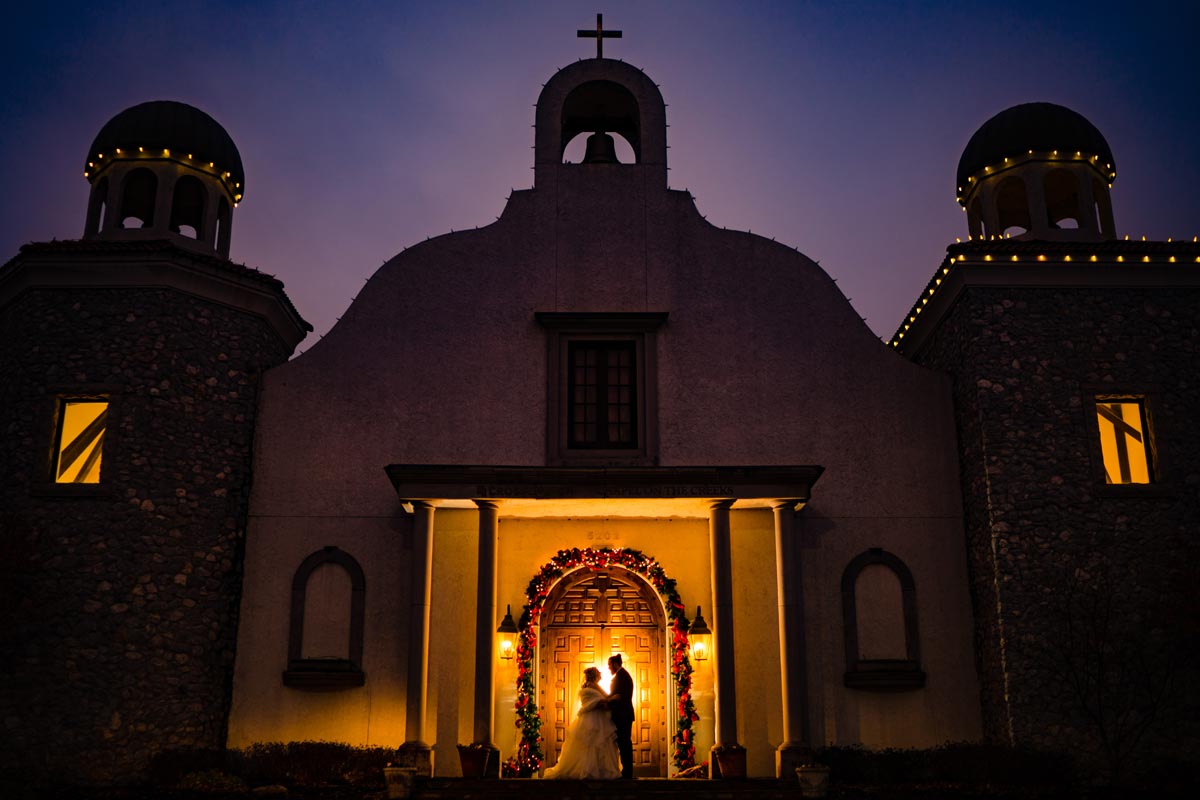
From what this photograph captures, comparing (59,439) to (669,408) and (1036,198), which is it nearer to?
(669,408)

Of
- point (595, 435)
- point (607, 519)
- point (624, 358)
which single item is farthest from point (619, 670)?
point (624, 358)

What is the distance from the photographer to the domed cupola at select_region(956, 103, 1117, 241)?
19.6 meters

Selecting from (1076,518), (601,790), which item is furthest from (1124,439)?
(601,790)

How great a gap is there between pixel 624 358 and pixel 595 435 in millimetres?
1514

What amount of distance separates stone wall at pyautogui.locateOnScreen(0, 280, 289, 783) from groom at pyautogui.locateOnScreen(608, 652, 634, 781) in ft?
20.4

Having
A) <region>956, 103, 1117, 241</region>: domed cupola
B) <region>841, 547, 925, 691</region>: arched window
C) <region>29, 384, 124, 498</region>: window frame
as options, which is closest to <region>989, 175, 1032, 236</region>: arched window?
<region>956, 103, 1117, 241</region>: domed cupola

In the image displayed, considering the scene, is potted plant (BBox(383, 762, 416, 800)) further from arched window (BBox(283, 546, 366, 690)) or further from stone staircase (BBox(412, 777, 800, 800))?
arched window (BBox(283, 546, 366, 690))

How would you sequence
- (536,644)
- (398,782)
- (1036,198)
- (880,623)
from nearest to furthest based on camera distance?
(398,782), (536,644), (880,623), (1036,198)

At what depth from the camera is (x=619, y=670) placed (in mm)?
16344

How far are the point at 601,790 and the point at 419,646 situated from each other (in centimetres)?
355

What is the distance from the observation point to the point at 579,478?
16.7 meters

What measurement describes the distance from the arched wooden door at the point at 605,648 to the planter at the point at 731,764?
2.06 metres

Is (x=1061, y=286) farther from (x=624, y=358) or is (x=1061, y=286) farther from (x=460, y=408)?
(x=460, y=408)

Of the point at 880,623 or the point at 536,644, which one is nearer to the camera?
the point at 536,644
